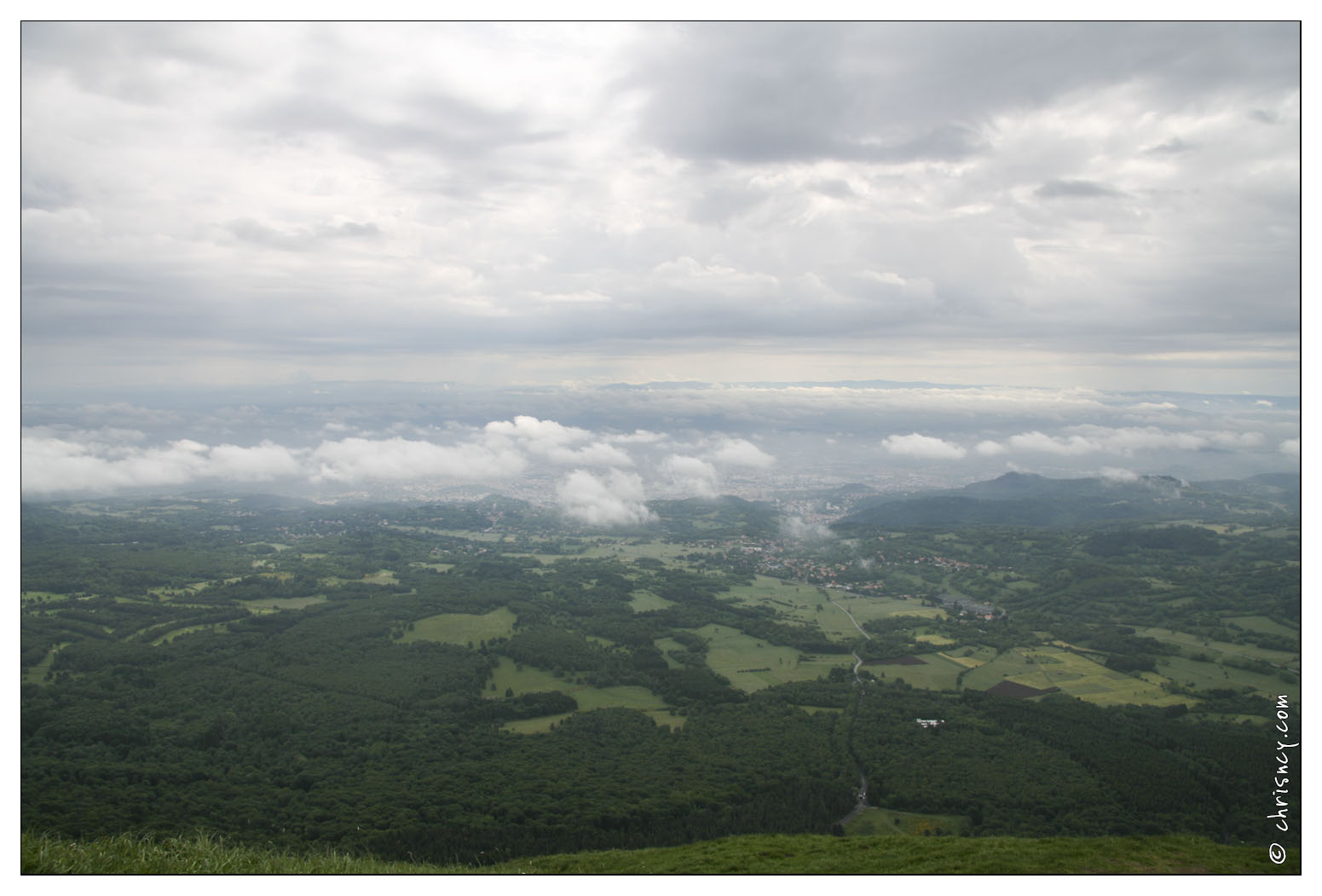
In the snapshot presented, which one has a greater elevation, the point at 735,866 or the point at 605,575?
the point at 735,866

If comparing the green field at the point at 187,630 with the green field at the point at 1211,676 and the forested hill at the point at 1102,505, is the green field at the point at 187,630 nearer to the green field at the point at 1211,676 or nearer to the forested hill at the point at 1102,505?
the green field at the point at 1211,676

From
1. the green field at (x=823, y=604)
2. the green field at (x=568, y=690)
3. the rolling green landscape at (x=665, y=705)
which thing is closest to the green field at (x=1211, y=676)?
the rolling green landscape at (x=665, y=705)

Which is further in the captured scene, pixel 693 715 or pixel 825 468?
pixel 825 468

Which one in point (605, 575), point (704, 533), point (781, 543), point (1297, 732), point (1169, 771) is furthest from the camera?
point (704, 533)

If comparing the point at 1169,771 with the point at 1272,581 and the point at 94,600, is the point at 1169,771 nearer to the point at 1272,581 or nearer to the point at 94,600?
the point at 1272,581

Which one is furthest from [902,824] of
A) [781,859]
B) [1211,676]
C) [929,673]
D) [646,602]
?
[646,602]

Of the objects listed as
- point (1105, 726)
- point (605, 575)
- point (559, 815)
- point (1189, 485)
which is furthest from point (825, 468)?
point (559, 815)

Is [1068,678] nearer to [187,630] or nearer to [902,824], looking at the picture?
[902,824]

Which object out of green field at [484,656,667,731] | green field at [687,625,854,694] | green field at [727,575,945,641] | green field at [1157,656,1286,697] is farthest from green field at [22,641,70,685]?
green field at [1157,656,1286,697]
